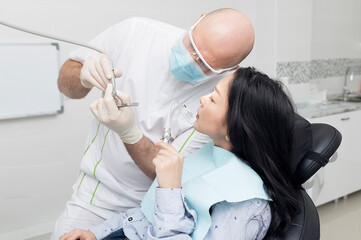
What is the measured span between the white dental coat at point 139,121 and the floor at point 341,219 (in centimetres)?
143

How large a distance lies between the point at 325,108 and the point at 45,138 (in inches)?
92.3

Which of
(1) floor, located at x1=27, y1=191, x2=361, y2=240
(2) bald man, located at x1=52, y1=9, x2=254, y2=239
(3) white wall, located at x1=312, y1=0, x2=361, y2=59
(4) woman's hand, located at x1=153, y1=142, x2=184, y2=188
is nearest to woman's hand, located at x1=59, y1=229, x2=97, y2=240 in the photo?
(2) bald man, located at x1=52, y1=9, x2=254, y2=239

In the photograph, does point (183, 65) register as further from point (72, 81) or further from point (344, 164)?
point (344, 164)

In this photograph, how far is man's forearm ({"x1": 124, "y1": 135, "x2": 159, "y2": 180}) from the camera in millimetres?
1379

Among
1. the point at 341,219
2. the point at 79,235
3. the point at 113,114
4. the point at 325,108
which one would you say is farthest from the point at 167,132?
the point at 341,219

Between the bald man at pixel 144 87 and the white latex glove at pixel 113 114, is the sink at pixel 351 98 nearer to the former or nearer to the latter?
the bald man at pixel 144 87

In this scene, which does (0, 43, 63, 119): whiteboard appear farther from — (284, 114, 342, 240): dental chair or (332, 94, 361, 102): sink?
(332, 94, 361, 102): sink

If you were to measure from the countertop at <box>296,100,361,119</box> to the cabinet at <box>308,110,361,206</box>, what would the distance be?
0.14 ft

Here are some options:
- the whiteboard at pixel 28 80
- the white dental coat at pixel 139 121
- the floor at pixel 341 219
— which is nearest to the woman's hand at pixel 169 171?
the white dental coat at pixel 139 121

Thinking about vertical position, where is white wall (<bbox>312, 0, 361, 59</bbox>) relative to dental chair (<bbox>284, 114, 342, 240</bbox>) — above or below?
above

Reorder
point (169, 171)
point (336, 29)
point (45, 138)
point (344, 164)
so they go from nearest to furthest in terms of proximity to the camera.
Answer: point (169, 171) < point (45, 138) < point (344, 164) < point (336, 29)

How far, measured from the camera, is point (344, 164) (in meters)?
3.32

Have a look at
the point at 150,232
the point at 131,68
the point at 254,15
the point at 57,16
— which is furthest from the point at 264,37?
the point at 150,232

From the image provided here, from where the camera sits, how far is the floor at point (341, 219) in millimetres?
2922
